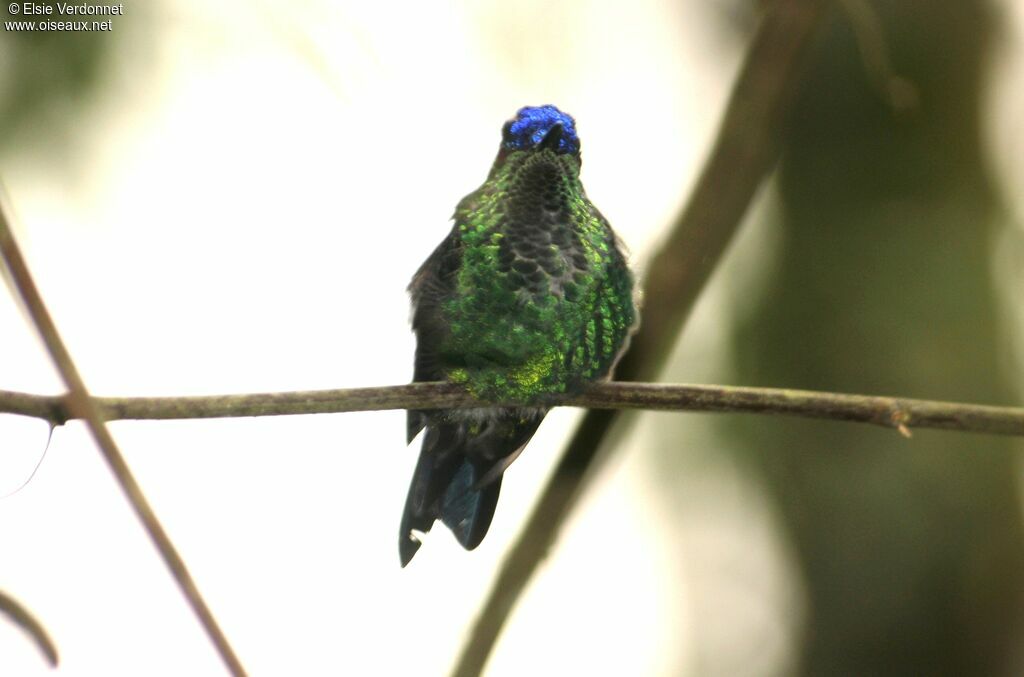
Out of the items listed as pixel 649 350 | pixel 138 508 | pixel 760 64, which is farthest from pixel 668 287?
pixel 138 508

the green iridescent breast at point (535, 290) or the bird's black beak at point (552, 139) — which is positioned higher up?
the bird's black beak at point (552, 139)

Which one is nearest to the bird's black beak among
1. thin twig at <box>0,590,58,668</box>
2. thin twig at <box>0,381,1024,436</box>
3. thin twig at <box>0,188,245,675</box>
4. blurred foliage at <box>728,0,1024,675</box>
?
thin twig at <box>0,381,1024,436</box>

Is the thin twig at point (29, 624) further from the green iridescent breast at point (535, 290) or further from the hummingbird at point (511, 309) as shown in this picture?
the green iridescent breast at point (535, 290)

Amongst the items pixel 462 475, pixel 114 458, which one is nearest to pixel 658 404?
pixel 462 475

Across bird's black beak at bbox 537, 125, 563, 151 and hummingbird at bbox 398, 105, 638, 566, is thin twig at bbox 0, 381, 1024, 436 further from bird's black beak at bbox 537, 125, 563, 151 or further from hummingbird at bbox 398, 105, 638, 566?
bird's black beak at bbox 537, 125, 563, 151

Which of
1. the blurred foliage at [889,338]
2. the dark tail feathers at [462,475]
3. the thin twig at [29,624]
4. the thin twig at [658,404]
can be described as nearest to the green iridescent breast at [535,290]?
the thin twig at [658,404]

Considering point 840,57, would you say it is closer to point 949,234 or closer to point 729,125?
point 949,234

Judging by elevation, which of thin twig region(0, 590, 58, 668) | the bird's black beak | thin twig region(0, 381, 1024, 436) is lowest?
thin twig region(0, 590, 58, 668)
